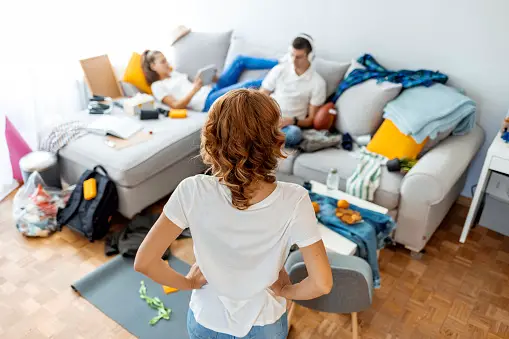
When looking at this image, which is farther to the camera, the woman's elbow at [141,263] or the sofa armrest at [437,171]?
the sofa armrest at [437,171]

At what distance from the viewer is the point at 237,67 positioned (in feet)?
10.9

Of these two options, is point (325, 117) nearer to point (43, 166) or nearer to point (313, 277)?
point (43, 166)

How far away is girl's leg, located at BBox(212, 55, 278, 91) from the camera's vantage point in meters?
3.29

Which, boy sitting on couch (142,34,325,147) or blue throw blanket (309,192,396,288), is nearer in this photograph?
blue throw blanket (309,192,396,288)

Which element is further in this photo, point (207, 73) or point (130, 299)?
point (207, 73)

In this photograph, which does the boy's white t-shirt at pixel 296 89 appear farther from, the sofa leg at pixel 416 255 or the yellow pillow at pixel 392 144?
the sofa leg at pixel 416 255

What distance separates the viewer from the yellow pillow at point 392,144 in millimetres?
2650

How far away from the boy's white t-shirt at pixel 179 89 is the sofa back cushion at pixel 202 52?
10 cm

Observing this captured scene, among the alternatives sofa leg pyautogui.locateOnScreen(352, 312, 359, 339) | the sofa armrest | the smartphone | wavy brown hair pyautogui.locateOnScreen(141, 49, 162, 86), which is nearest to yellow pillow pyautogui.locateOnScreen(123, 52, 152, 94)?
wavy brown hair pyautogui.locateOnScreen(141, 49, 162, 86)

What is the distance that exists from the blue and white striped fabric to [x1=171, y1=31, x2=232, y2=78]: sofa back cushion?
1.46m

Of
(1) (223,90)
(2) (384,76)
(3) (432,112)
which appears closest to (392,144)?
(3) (432,112)

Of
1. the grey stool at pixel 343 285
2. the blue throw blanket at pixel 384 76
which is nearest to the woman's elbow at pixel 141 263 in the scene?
the grey stool at pixel 343 285

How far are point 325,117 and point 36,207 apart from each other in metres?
1.83

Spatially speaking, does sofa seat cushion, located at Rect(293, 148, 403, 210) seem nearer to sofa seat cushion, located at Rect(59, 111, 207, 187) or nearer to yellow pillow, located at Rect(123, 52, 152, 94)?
sofa seat cushion, located at Rect(59, 111, 207, 187)
